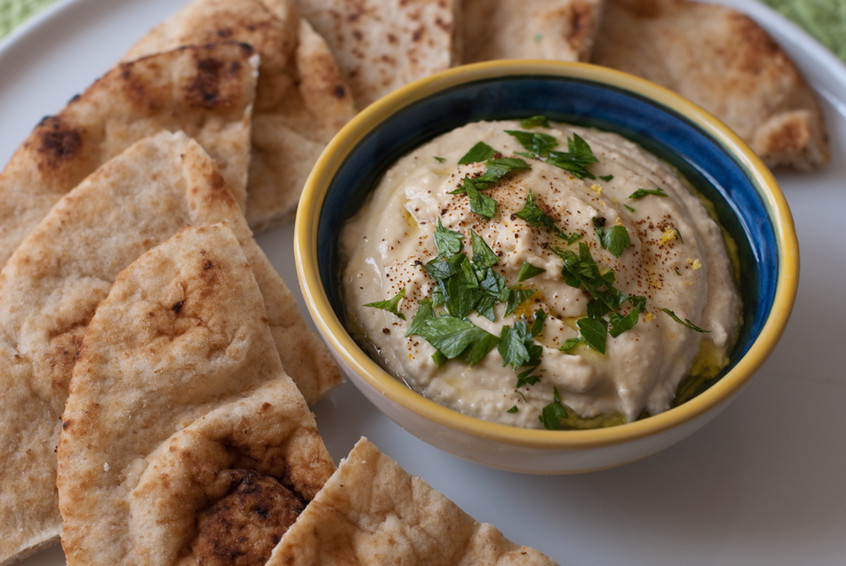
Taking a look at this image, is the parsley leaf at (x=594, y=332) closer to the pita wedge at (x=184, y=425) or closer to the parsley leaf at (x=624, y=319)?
the parsley leaf at (x=624, y=319)

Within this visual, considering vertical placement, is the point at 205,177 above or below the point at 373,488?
above

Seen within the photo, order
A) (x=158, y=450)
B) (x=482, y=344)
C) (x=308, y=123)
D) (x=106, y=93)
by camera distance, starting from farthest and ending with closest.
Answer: (x=308, y=123), (x=106, y=93), (x=158, y=450), (x=482, y=344)

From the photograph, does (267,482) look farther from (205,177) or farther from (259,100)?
(259,100)

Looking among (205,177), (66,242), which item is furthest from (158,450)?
(205,177)

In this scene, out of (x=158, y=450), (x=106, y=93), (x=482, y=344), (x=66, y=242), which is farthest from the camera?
(x=106, y=93)

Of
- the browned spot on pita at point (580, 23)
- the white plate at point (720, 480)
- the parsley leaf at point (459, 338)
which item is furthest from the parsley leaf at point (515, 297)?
the browned spot on pita at point (580, 23)

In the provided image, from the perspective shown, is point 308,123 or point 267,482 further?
point 308,123

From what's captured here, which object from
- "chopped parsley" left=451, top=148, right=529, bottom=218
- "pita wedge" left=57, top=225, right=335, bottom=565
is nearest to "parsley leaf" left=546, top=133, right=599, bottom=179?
"chopped parsley" left=451, top=148, right=529, bottom=218
